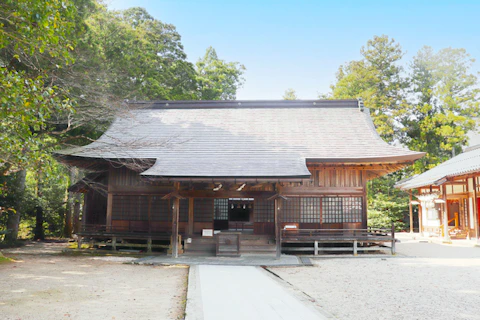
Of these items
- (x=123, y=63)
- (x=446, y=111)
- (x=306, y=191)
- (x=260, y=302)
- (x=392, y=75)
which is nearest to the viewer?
(x=260, y=302)

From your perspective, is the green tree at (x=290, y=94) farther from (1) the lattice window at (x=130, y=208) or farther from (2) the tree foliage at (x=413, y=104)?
(1) the lattice window at (x=130, y=208)

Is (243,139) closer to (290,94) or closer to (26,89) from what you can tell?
(26,89)

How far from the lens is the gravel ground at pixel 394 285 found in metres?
6.28

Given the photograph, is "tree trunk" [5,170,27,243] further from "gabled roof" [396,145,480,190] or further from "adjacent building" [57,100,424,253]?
"gabled roof" [396,145,480,190]

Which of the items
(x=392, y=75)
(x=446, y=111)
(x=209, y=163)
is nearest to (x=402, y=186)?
(x=446, y=111)

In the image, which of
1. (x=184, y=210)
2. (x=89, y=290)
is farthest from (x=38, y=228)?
(x=89, y=290)

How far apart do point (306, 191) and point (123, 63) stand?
38.2 ft

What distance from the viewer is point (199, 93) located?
3098cm

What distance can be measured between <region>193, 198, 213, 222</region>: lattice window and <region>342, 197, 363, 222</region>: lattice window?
5.34 meters

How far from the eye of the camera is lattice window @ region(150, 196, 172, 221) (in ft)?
49.5

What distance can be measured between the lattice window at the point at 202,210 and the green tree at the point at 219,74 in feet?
60.9

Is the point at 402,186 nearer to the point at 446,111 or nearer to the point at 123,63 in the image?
the point at 446,111

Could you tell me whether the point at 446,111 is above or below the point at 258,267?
above

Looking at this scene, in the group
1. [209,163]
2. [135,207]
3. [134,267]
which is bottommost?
[134,267]
